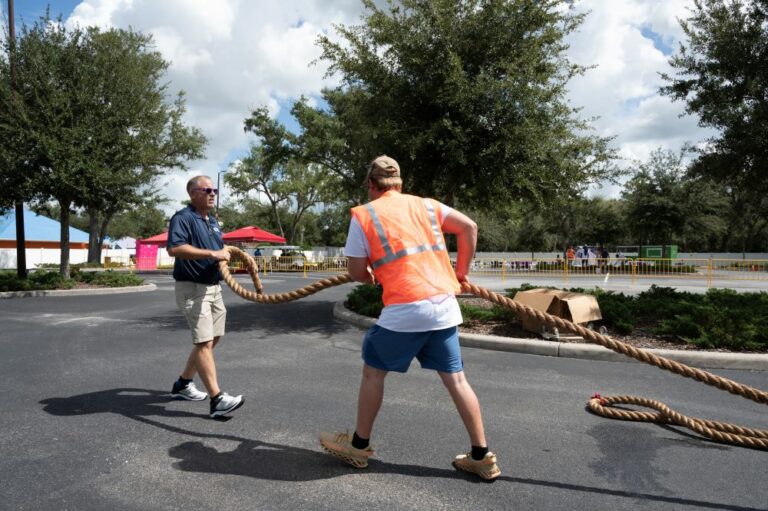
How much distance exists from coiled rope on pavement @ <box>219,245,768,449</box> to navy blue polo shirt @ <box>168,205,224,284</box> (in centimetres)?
17

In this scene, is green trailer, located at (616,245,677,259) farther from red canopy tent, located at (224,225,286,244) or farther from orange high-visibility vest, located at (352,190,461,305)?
orange high-visibility vest, located at (352,190,461,305)

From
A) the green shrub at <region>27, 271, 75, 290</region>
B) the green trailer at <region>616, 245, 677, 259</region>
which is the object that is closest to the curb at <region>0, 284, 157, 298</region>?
the green shrub at <region>27, 271, 75, 290</region>

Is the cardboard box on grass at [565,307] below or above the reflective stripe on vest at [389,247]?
below

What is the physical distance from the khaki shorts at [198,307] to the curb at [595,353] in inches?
150

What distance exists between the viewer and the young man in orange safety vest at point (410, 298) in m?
2.74

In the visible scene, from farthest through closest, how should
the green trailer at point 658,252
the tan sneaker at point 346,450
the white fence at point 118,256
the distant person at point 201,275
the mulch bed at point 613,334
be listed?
1. the white fence at point 118,256
2. the green trailer at point 658,252
3. the mulch bed at point 613,334
4. the distant person at point 201,275
5. the tan sneaker at point 346,450

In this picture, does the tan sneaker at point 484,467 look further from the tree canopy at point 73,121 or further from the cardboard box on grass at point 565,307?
the tree canopy at point 73,121

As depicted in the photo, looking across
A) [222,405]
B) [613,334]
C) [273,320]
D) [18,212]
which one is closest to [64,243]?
[18,212]

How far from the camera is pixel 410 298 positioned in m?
2.71

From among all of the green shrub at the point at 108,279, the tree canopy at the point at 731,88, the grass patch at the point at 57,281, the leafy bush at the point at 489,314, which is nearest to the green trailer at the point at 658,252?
the tree canopy at the point at 731,88

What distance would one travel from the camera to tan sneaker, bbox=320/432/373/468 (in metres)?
2.94

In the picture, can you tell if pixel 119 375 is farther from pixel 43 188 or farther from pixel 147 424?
pixel 43 188

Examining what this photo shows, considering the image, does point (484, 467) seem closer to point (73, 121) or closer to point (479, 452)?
point (479, 452)

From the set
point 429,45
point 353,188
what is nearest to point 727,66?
point 429,45
